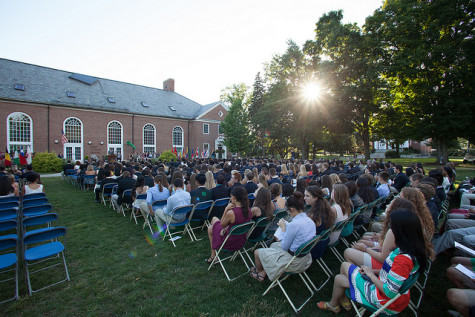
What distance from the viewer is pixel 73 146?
26359mm

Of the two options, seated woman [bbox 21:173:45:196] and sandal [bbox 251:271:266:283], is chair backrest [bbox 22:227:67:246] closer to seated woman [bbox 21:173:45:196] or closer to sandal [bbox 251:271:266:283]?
sandal [bbox 251:271:266:283]

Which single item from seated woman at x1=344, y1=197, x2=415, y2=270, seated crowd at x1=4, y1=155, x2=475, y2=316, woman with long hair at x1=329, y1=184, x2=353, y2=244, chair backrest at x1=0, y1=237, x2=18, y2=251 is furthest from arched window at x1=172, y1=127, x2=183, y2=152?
seated woman at x1=344, y1=197, x2=415, y2=270

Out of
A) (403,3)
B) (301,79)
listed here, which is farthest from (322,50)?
(403,3)

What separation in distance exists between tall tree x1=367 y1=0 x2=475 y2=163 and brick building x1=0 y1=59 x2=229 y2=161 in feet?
83.3

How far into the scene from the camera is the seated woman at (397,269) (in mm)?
2242

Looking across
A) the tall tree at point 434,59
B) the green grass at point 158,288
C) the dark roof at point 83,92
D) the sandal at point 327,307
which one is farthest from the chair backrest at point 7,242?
the dark roof at point 83,92

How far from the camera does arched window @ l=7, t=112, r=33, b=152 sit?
22.8 metres

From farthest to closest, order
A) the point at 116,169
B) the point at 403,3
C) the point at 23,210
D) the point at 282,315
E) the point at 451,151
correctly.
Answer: the point at 451,151 → the point at 403,3 → the point at 116,169 → the point at 23,210 → the point at 282,315

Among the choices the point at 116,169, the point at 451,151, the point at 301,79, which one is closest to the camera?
the point at 116,169

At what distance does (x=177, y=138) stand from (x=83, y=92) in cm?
1334

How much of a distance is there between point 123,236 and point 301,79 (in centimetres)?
2833

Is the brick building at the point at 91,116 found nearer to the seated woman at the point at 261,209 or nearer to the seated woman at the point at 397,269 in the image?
the seated woman at the point at 261,209

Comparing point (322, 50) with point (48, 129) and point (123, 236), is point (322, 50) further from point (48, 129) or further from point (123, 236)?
point (48, 129)

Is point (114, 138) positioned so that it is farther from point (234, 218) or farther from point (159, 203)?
point (234, 218)
